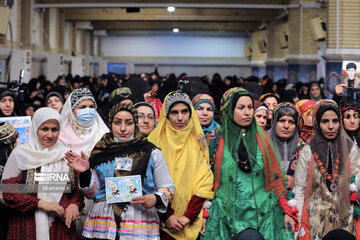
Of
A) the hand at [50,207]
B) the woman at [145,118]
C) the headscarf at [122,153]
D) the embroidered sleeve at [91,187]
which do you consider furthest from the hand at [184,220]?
the woman at [145,118]

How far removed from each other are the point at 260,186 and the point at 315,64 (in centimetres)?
1820

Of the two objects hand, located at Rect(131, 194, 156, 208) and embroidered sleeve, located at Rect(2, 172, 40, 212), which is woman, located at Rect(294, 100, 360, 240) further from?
embroidered sleeve, located at Rect(2, 172, 40, 212)

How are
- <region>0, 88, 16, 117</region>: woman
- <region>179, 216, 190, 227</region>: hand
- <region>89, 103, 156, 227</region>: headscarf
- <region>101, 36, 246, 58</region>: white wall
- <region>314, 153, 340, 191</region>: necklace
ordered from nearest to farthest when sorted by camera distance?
1. <region>89, 103, 156, 227</region>: headscarf
2. <region>179, 216, 190, 227</region>: hand
3. <region>314, 153, 340, 191</region>: necklace
4. <region>0, 88, 16, 117</region>: woman
5. <region>101, 36, 246, 58</region>: white wall

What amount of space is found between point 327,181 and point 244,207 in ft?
2.22

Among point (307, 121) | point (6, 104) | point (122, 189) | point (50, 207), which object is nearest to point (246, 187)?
point (122, 189)

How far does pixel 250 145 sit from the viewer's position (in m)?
4.48

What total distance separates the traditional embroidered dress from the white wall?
37.9 metres

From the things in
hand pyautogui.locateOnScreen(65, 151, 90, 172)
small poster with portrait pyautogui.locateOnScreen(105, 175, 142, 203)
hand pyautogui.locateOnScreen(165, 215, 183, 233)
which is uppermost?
hand pyautogui.locateOnScreen(65, 151, 90, 172)

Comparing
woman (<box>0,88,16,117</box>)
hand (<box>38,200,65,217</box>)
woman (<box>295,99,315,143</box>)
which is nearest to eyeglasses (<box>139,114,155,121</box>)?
woman (<box>295,99,315,143</box>)

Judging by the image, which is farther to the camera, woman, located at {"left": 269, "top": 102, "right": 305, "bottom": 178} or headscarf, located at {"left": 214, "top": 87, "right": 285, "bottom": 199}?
woman, located at {"left": 269, "top": 102, "right": 305, "bottom": 178}

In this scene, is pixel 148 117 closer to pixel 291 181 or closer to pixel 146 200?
pixel 291 181

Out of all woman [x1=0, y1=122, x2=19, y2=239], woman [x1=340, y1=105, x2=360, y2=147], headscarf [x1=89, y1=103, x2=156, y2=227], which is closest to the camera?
headscarf [x1=89, y1=103, x2=156, y2=227]

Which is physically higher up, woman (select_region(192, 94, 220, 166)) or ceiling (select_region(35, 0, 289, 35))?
ceiling (select_region(35, 0, 289, 35))

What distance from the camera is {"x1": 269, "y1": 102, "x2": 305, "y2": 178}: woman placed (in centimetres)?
523
